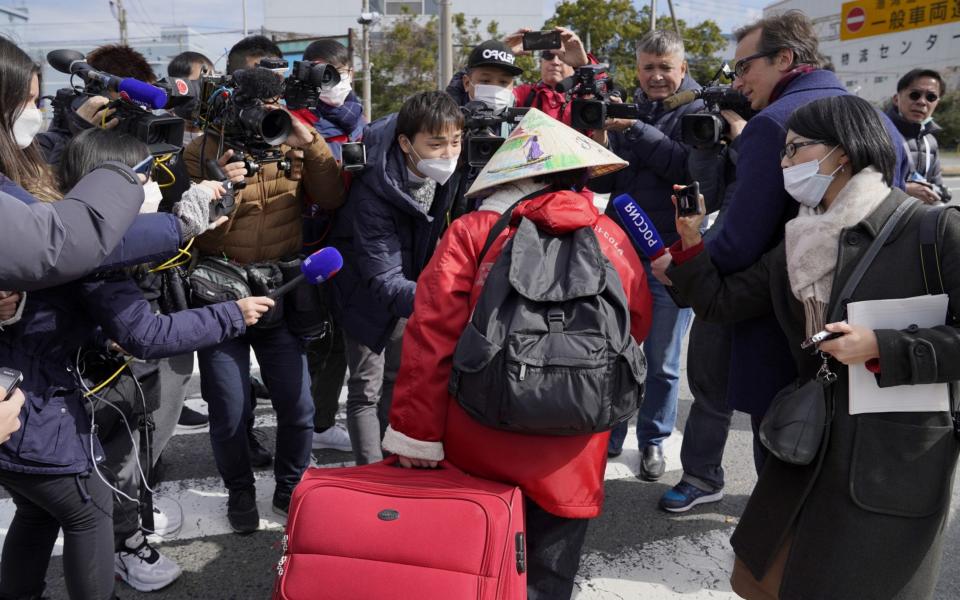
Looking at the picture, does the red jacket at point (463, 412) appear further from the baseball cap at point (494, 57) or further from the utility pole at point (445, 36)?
the utility pole at point (445, 36)

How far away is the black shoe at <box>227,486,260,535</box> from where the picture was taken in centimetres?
323

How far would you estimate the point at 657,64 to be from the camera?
3.92 metres

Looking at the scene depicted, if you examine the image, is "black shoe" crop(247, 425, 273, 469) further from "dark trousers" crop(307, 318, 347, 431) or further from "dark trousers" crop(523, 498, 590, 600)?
"dark trousers" crop(523, 498, 590, 600)

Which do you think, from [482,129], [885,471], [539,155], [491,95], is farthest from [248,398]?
[885,471]

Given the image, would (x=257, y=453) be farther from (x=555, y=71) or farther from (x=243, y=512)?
(x=555, y=71)

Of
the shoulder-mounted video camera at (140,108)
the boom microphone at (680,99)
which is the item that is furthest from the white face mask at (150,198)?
the boom microphone at (680,99)

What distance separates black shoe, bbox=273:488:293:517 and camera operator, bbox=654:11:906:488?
2001 mm

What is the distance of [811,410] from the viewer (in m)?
1.96

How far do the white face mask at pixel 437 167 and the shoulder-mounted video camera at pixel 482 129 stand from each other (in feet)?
0.27

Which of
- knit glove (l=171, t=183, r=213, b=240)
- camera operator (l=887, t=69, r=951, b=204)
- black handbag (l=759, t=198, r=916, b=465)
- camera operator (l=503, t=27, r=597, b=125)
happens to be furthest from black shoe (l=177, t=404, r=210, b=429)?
camera operator (l=887, t=69, r=951, b=204)

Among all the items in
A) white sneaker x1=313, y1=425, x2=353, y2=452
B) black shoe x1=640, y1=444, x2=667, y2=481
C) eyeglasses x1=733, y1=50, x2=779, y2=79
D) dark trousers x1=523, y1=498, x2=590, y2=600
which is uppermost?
eyeglasses x1=733, y1=50, x2=779, y2=79

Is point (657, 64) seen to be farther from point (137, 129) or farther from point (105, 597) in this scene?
point (105, 597)

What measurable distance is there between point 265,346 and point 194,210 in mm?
878

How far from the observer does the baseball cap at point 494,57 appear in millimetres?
4215
